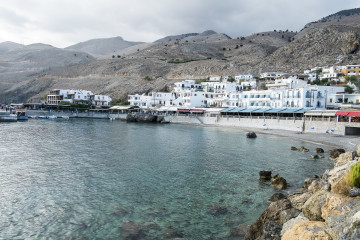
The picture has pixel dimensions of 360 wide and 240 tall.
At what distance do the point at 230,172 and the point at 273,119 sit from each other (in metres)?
42.8

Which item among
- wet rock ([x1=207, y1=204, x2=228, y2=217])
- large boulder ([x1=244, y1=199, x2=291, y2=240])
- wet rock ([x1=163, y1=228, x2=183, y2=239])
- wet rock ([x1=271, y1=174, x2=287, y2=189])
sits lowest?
wet rock ([x1=163, y1=228, x2=183, y2=239])

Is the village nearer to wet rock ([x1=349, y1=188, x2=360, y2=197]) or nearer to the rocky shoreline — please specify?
the rocky shoreline

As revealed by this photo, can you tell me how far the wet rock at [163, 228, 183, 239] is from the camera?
13.3 meters

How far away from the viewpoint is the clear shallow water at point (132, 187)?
571 inches

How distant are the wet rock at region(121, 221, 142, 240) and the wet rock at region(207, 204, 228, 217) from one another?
462 centimetres

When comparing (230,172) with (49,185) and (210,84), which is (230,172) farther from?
(210,84)

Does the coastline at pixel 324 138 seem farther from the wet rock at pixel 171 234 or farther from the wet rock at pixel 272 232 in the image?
the wet rock at pixel 272 232

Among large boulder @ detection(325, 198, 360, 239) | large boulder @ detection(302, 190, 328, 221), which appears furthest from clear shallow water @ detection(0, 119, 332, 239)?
large boulder @ detection(325, 198, 360, 239)

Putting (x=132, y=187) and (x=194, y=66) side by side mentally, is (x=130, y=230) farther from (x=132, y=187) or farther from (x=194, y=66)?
(x=194, y=66)

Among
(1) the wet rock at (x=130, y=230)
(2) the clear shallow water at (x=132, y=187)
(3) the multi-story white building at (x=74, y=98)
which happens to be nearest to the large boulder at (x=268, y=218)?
(2) the clear shallow water at (x=132, y=187)

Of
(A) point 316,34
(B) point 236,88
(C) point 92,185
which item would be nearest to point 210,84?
(B) point 236,88

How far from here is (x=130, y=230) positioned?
45.1ft

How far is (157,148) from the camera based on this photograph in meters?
39.2

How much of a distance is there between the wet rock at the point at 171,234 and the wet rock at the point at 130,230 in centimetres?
128
